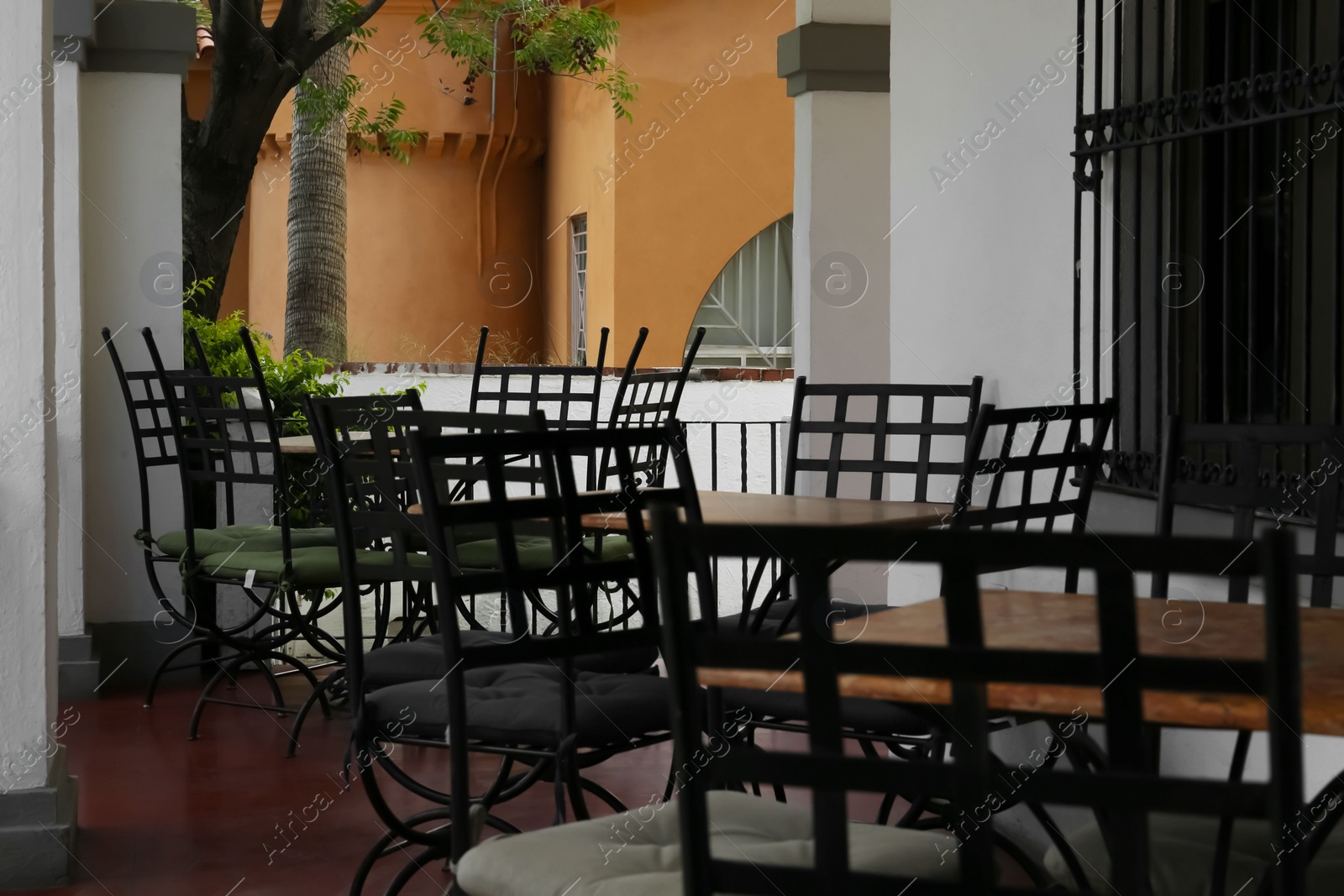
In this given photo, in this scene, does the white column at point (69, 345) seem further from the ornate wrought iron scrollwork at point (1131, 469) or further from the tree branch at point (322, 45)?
the ornate wrought iron scrollwork at point (1131, 469)

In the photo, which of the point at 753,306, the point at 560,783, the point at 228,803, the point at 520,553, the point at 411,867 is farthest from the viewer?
the point at 753,306

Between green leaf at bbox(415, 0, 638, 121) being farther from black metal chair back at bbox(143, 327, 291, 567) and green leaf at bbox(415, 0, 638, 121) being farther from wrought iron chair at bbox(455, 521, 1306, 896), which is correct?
wrought iron chair at bbox(455, 521, 1306, 896)

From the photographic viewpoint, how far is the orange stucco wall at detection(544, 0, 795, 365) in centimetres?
1455

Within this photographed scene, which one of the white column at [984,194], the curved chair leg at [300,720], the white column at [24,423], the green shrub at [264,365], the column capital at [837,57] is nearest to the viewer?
the white column at [24,423]

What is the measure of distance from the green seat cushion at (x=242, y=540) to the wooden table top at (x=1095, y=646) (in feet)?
9.70

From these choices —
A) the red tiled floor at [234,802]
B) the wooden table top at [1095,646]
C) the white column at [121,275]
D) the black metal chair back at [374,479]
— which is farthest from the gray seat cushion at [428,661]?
the white column at [121,275]

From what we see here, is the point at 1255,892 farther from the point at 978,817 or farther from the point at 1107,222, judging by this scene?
the point at 1107,222

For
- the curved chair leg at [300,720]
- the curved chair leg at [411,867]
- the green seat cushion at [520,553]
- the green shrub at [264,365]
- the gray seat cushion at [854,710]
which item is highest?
the green shrub at [264,365]

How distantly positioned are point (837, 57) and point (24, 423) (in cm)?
333

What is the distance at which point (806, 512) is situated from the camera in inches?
126

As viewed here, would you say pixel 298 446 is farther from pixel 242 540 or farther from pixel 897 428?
pixel 897 428

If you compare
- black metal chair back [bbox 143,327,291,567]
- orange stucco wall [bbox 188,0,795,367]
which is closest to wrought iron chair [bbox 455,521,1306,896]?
black metal chair back [bbox 143,327,291,567]

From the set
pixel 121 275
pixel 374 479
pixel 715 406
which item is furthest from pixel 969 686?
pixel 715 406

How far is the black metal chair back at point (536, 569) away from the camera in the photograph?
1.93 m
